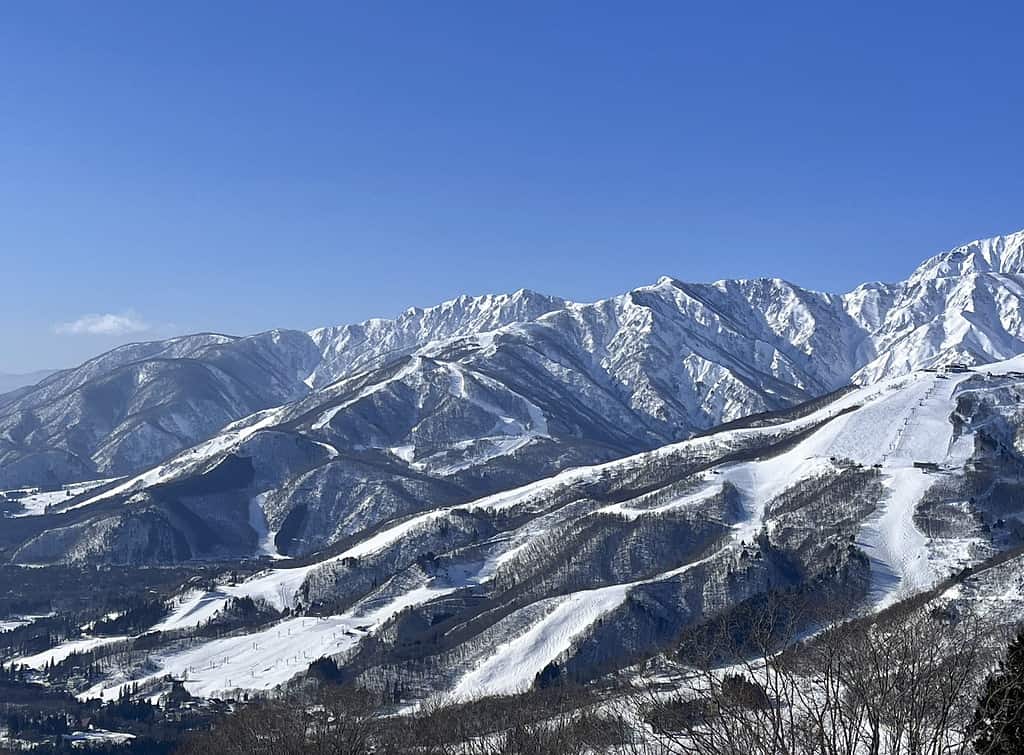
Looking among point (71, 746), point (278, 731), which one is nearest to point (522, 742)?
point (278, 731)

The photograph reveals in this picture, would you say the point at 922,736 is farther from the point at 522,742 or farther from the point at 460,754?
the point at 460,754

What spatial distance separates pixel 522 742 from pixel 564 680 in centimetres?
11129

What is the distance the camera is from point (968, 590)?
184 m

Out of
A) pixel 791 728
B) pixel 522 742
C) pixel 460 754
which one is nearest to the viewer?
pixel 791 728

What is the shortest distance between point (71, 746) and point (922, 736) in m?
190

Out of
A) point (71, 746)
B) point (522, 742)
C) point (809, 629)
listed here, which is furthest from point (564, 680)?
point (522, 742)

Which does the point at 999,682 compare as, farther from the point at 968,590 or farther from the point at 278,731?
the point at 968,590

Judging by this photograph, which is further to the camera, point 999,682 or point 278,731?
point 278,731

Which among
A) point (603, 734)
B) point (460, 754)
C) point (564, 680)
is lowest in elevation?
point (564, 680)

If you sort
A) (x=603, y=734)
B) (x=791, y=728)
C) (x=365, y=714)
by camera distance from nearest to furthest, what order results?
(x=791, y=728)
(x=603, y=734)
(x=365, y=714)

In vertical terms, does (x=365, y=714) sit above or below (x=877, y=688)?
below

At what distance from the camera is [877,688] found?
37875mm

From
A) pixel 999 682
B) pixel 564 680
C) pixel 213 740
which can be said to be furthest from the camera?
pixel 564 680

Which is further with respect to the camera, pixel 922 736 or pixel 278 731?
pixel 278 731
